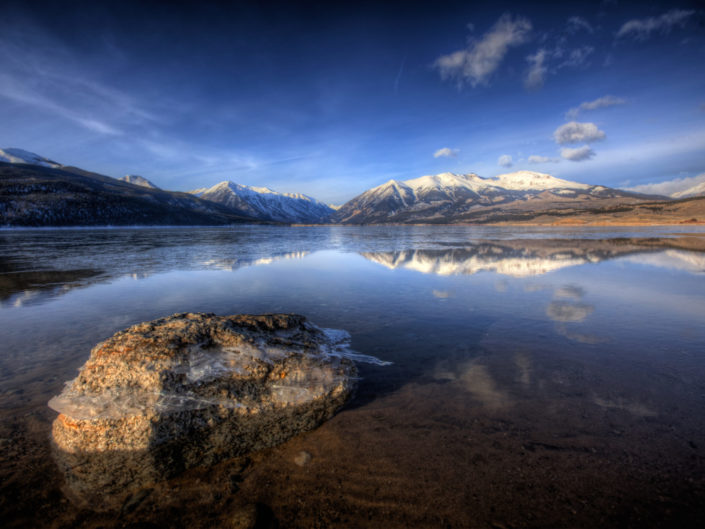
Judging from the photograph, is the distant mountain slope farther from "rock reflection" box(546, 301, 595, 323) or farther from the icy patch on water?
"rock reflection" box(546, 301, 595, 323)

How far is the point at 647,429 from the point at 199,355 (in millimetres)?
7341

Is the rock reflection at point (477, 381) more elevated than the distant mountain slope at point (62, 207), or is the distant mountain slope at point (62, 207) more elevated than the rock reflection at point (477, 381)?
the distant mountain slope at point (62, 207)

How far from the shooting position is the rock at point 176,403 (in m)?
4.27

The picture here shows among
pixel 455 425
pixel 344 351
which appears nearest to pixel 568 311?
pixel 455 425

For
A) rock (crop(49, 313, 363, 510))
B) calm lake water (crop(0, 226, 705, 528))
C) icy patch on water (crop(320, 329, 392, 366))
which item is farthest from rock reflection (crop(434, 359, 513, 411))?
rock (crop(49, 313, 363, 510))

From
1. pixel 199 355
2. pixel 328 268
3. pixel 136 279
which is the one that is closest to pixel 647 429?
pixel 199 355

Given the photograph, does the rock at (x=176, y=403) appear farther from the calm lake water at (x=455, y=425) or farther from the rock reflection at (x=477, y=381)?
the rock reflection at (x=477, y=381)

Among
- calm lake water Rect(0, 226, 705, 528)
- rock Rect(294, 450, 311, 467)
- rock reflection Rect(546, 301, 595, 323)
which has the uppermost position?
rock reflection Rect(546, 301, 595, 323)

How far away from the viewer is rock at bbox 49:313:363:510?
4270mm

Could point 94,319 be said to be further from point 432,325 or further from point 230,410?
point 432,325

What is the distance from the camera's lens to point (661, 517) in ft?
11.0

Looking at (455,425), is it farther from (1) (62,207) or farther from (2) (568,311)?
(1) (62,207)

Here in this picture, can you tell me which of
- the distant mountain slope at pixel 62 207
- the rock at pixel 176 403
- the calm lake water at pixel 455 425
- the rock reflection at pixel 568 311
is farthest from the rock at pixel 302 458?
the distant mountain slope at pixel 62 207

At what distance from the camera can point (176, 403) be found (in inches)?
185
